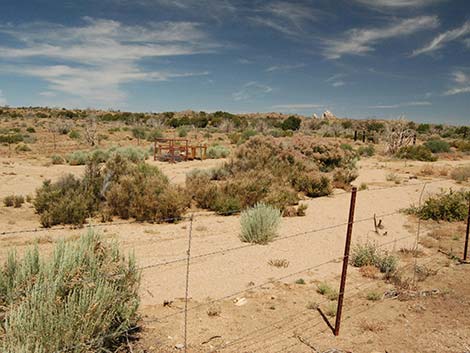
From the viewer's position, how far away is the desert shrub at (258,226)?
10.4 metres

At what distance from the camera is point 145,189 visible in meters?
13.0

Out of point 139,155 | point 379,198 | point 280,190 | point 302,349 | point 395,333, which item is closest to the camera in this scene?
point 302,349

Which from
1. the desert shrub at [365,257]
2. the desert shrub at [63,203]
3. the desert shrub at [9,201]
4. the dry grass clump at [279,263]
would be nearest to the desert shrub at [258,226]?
the dry grass clump at [279,263]

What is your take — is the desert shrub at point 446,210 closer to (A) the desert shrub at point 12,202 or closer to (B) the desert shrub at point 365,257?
(B) the desert shrub at point 365,257

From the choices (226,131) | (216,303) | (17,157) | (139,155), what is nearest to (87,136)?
(17,157)

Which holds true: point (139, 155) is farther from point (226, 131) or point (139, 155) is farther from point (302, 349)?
point (226, 131)

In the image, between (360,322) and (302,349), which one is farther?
(360,322)

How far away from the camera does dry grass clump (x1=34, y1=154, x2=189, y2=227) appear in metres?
11.7

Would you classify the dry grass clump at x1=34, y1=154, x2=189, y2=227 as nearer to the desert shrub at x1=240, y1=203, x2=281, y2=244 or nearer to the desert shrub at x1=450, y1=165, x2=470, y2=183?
the desert shrub at x1=240, y1=203, x2=281, y2=244

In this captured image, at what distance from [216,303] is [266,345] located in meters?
1.56

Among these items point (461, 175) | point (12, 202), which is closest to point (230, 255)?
point (12, 202)

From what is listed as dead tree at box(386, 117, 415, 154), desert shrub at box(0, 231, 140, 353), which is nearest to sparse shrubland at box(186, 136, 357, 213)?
desert shrub at box(0, 231, 140, 353)

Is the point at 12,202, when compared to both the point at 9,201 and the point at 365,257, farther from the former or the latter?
the point at 365,257

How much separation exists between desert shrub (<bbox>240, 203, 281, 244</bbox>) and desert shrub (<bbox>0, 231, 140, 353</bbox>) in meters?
5.44
